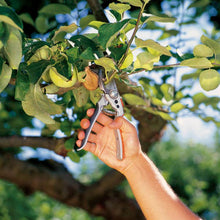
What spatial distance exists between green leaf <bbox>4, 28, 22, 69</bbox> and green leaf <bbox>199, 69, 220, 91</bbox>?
0.36 metres

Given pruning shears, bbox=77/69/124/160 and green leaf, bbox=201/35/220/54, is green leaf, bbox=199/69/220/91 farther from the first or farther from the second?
pruning shears, bbox=77/69/124/160

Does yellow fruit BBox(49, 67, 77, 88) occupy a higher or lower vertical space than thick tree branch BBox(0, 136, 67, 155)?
higher

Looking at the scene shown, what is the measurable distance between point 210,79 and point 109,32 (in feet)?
0.78

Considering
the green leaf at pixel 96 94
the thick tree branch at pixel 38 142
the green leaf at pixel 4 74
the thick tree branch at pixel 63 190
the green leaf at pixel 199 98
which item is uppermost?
the green leaf at pixel 4 74

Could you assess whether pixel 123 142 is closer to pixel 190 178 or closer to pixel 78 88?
pixel 78 88

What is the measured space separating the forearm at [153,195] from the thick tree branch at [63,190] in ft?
3.59

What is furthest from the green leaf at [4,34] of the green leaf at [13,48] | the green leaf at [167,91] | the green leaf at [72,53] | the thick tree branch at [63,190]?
the thick tree branch at [63,190]

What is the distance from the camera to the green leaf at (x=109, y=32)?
0.50 metres

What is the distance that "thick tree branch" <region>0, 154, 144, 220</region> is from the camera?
6.19ft

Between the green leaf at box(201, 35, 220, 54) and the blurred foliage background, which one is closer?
the green leaf at box(201, 35, 220, 54)

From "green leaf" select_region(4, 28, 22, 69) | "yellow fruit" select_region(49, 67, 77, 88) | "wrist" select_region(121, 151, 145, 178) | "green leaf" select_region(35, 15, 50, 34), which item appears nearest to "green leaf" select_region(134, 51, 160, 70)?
"yellow fruit" select_region(49, 67, 77, 88)

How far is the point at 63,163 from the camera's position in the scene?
234cm

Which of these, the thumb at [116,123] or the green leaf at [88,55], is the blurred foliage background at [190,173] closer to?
the thumb at [116,123]

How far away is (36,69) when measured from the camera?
1.83 feet
